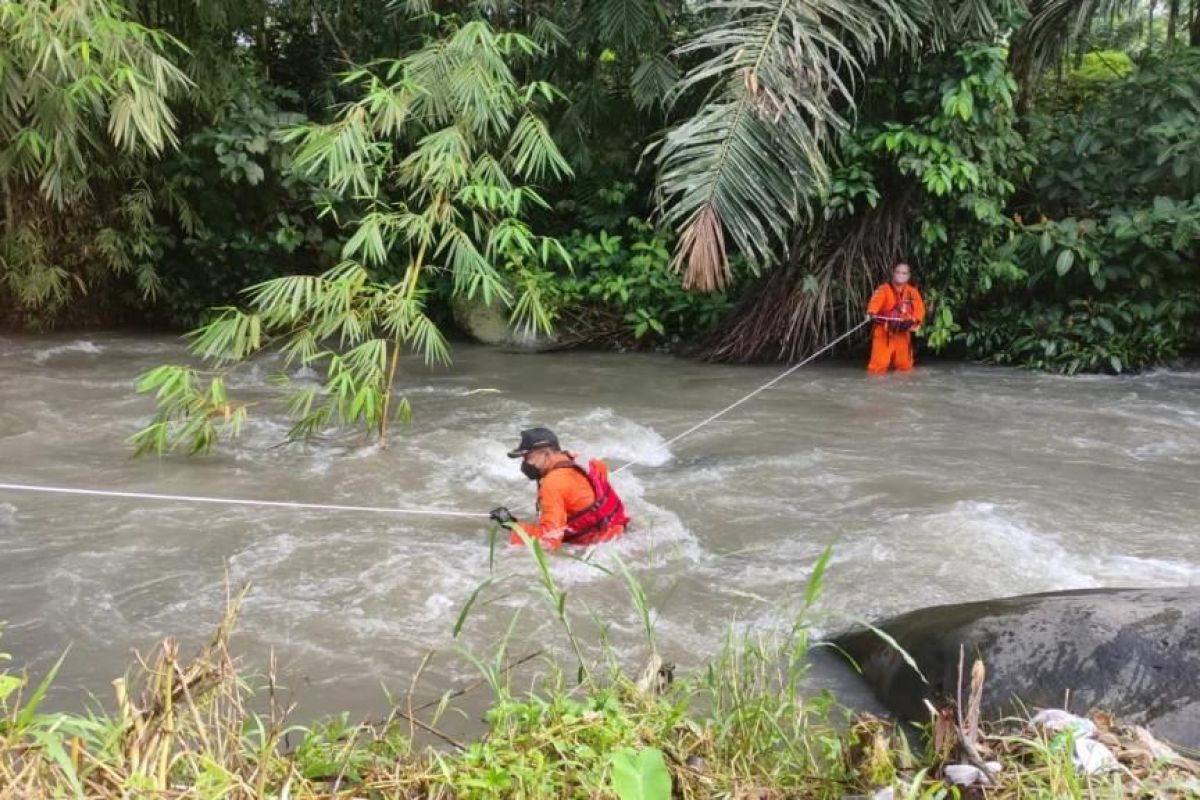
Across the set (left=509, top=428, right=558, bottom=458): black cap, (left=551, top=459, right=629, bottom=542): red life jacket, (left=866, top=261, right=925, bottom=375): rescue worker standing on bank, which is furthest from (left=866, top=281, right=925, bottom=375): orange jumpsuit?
(left=509, top=428, right=558, bottom=458): black cap

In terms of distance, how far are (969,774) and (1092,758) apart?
0.29 m

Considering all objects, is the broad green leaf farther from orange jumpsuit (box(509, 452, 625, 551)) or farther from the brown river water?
orange jumpsuit (box(509, 452, 625, 551))

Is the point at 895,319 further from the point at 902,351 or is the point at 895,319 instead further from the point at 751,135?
the point at 751,135

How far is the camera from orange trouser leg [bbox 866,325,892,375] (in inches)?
370

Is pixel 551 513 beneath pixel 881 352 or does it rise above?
beneath

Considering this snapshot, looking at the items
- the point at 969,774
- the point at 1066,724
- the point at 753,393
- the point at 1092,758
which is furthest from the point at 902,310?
the point at 969,774

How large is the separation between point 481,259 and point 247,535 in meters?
2.16

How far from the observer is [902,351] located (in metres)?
9.47

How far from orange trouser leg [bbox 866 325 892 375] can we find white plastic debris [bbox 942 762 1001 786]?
7.51 m

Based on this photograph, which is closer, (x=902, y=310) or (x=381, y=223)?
(x=381, y=223)

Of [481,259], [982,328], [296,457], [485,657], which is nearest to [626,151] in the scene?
[982,328]

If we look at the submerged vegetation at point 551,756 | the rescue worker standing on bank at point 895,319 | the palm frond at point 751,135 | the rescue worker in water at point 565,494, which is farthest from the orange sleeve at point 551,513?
the rescue worker standing on bank at point 895,319

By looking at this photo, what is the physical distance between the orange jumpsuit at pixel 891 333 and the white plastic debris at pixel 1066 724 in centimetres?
700

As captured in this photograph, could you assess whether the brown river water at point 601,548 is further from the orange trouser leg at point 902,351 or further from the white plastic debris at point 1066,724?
the white plastic debris at point 1066,724
